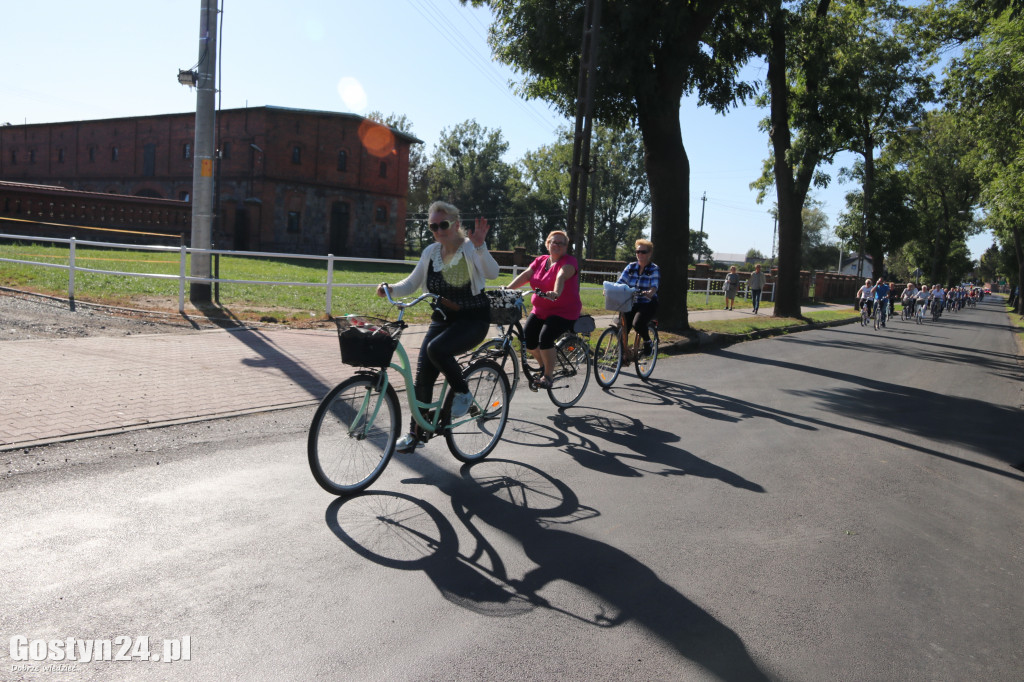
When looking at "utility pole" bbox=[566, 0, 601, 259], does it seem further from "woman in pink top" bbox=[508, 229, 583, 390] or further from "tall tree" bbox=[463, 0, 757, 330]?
"woman in pink top" bbox=[508, 229, 583, 390]

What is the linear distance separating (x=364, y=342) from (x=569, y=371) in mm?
3358

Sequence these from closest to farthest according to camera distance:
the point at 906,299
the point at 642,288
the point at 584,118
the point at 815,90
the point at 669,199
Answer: the point at 642,288 → the point at 584,118 → the point at 669,199 → the point at 815,90 → the point at 906,299

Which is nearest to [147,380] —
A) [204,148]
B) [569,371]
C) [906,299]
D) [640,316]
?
[569,371]

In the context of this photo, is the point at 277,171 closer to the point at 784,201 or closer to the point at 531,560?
the point at 784,201

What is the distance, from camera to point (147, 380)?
7.23m

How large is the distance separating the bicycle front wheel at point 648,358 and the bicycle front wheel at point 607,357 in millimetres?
569

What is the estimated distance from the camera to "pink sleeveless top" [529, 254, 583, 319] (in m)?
7.29

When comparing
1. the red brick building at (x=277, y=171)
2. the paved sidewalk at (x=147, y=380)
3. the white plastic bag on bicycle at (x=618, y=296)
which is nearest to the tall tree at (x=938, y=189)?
the red brick building at (x=277, y=171)

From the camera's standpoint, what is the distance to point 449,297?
520cm

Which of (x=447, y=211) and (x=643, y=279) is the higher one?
(x=447, y=211)

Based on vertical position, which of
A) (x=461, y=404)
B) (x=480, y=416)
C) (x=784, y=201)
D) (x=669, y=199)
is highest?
(x=784, y=201)

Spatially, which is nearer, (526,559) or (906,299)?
(526,559)

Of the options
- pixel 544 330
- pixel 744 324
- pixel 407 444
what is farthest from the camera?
pixel 744 324

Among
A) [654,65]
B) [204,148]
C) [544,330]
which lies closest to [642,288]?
[544,330]
